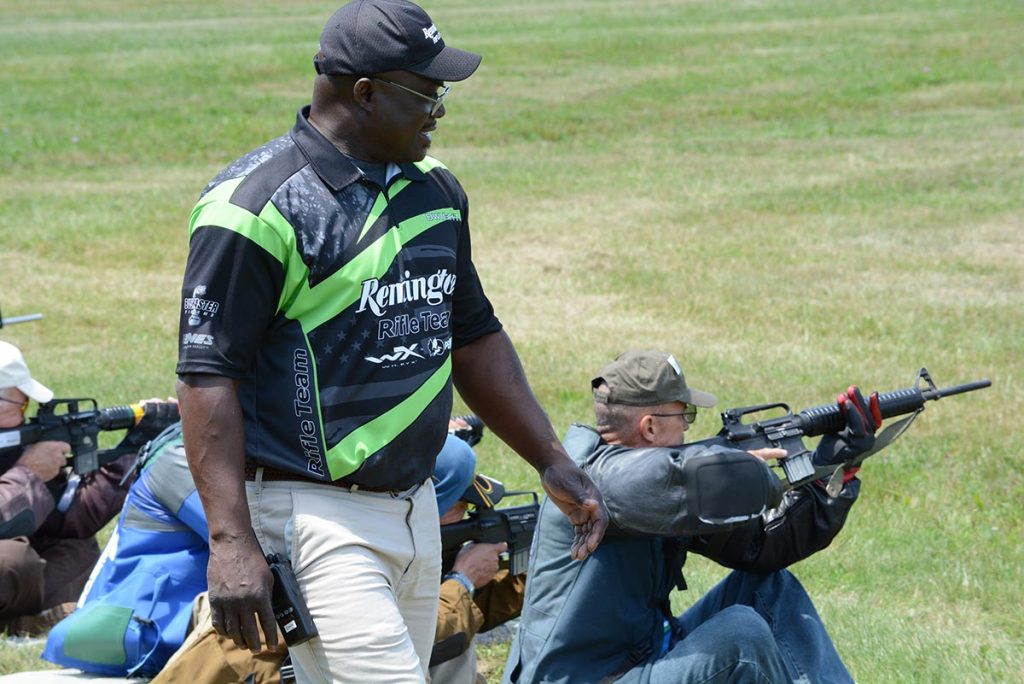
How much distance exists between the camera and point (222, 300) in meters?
3.11

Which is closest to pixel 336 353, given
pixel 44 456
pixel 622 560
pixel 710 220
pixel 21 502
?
pixel 622 560

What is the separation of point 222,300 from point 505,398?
921 mm

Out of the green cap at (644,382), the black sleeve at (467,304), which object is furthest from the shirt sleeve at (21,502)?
the black sleeve at (467,304)

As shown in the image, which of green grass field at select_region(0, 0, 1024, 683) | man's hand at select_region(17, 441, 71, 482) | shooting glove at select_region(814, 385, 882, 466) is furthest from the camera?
green grass field at select_region(0, 0, 1024, 683)

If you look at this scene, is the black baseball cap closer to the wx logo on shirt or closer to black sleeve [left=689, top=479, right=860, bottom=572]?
the wx logo on shirt

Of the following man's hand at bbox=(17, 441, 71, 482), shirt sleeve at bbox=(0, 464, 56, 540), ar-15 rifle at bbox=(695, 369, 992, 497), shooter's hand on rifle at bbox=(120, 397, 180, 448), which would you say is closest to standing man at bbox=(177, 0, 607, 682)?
ar-15 rifle at bbox=(695, 369, 992, 497)

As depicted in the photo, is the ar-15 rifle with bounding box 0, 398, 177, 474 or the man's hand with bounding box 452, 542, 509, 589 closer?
the man's hand with bounding box 452, 542, 509, 589

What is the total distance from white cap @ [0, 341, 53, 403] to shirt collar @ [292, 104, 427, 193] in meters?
2.69

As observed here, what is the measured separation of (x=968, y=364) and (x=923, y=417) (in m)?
1.25

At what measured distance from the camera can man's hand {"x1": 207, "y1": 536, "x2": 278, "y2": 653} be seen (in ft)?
9.95

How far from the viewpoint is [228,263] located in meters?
3.12

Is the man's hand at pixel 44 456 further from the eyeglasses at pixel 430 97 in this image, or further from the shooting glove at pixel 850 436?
the eyeglasses at pixel 430 97

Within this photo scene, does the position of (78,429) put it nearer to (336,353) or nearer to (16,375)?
(16,375)

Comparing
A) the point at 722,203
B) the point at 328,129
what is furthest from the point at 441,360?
the point at 722,203
